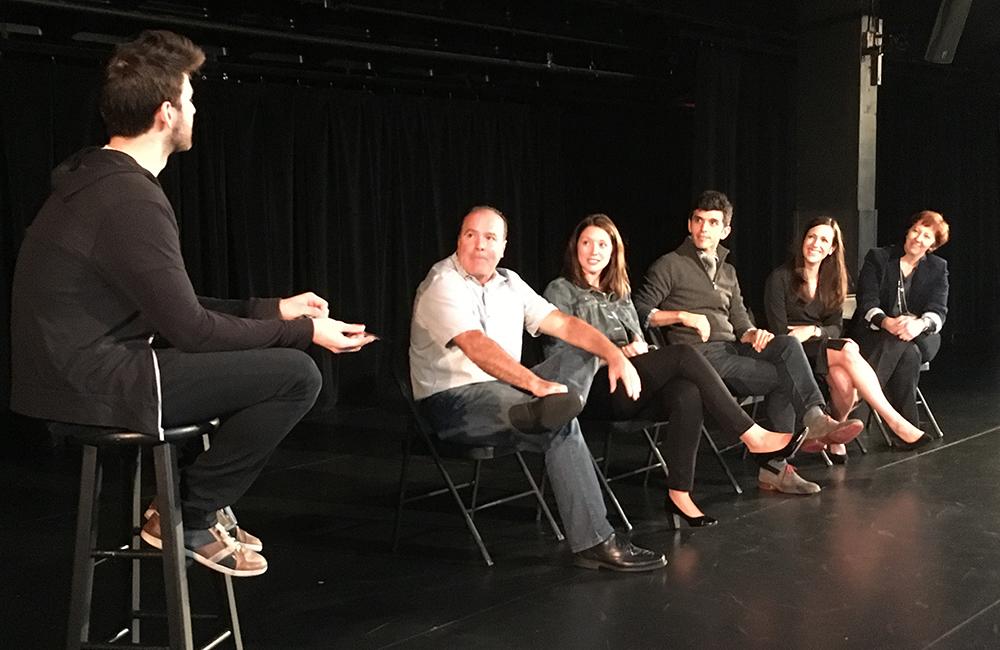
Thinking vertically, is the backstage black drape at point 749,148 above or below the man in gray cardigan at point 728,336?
above

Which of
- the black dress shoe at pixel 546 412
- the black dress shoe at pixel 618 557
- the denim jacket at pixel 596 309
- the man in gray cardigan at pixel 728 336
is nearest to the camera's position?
the black dress shoe at pixel 546 412

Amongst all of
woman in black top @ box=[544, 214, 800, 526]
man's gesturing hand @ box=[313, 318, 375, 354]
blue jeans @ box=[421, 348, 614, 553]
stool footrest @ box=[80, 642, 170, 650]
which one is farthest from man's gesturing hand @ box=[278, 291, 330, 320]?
woman in black top @ box=[544, 214, 800, 526]

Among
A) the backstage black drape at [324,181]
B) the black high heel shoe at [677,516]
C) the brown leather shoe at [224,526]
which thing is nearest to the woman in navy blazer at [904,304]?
the black high heel shoe at [677,516]

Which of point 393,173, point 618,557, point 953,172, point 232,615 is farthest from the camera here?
point 953,172

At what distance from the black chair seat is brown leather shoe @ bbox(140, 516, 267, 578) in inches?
9.3

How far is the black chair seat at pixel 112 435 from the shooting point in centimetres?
230

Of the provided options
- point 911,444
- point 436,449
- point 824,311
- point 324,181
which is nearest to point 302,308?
point 436,449

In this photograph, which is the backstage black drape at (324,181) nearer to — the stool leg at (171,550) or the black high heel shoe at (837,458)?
the black high heel shoe at (837,458)

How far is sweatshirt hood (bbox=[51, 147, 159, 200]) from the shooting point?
89.6 inches

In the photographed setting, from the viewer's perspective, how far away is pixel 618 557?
3523 millimetres

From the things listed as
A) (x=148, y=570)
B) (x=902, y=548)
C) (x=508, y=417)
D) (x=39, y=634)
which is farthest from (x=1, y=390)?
(x=902, y=548)

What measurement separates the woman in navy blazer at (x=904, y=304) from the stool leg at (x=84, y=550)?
4.20m

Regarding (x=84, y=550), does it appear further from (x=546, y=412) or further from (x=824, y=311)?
(x=824, y=311)

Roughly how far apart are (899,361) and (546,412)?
2.89m
